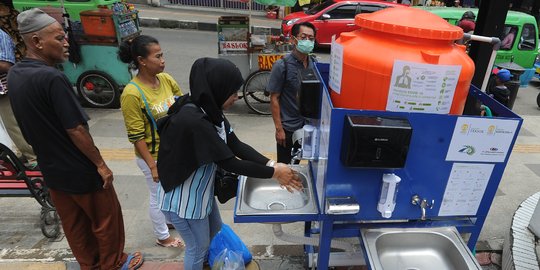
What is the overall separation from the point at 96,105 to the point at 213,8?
12.4 m

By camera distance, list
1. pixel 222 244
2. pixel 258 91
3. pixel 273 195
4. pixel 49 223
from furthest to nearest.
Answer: pixel 258 91, pixel 49 223, pixel 222 244, pixel 273 195

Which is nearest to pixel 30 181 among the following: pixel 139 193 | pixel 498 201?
pixel 139 193

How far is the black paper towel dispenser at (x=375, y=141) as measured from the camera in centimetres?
144

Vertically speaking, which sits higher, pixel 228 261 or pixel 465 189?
pixel 465 189

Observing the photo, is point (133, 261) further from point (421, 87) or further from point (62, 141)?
point (421, 87)


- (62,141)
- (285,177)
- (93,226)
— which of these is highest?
(62,141)

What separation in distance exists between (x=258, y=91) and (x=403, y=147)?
4842 millimetres

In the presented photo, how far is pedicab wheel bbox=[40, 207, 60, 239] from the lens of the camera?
10.0 ft

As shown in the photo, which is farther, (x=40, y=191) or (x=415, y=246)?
(x=40, y=191)

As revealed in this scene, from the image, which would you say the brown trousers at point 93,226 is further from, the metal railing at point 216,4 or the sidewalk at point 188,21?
the metal railing at point 216,4

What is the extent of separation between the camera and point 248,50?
5.80 metres

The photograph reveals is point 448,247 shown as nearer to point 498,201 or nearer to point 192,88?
point 192,88

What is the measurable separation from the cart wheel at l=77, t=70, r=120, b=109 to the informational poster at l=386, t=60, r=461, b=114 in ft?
17.6

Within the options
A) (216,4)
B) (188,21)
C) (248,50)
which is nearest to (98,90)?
(248,50)
